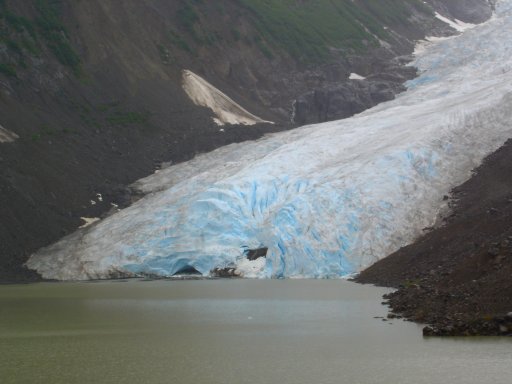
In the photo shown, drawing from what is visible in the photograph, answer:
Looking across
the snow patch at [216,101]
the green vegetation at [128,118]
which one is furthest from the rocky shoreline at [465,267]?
the green vegetation at [128,118]

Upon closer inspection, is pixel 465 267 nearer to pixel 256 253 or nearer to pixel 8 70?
pixel 256 253

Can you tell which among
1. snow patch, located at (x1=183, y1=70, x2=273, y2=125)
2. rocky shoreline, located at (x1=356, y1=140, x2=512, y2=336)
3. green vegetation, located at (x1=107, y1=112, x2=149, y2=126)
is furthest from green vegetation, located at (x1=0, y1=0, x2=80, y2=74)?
rocky shoreline, located at (x1=356, y1=140, x2=512, y2=336)

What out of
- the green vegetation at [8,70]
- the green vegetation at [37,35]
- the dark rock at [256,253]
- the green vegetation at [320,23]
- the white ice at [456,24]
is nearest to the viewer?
the dark rock at [256,253]

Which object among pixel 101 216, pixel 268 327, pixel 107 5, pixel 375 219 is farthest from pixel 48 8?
pixel 268 327

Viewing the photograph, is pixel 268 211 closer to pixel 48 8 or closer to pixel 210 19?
pixel 48 8

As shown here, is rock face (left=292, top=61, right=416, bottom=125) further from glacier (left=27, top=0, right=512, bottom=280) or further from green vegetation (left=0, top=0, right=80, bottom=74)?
green vegetation (left=0, top=0, right=80, bottom=74)

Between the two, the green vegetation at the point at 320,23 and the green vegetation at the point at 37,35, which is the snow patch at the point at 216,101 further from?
the green vegetation at the point at 320,23
